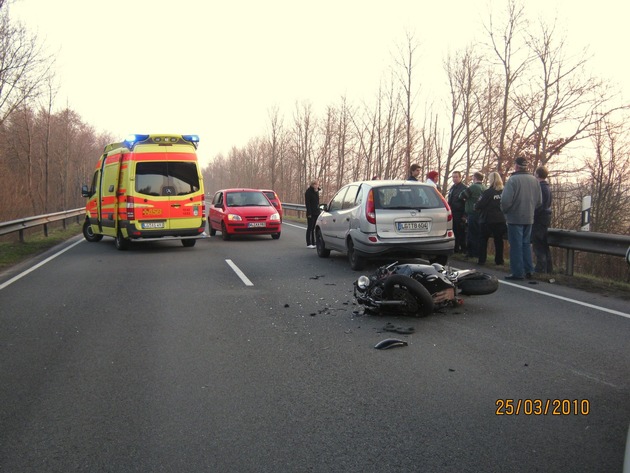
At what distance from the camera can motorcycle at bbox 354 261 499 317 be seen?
254 inches

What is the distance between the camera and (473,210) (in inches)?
458

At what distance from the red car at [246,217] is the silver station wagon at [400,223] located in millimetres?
7311

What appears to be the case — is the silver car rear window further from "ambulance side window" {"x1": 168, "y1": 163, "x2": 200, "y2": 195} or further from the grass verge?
the grass verge

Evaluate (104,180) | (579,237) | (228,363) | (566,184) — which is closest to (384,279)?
(228,363)

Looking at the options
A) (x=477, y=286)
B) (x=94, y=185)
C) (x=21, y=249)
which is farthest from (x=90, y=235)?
(x=477, y=286)

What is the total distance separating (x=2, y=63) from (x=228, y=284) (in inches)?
780

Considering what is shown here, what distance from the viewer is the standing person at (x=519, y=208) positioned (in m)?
9.34

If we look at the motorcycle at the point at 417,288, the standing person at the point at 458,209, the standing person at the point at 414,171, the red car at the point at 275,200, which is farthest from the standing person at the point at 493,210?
the red car at the point at 275,200

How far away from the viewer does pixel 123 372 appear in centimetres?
467

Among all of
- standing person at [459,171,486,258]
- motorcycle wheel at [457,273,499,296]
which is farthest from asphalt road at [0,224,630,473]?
standing person at [459,171,486,258]
